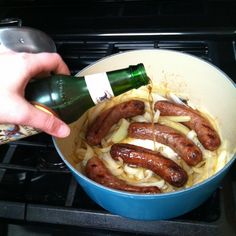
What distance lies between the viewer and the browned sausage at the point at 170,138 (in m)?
0.85

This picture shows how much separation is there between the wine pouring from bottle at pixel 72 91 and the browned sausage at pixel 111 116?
0.10 m

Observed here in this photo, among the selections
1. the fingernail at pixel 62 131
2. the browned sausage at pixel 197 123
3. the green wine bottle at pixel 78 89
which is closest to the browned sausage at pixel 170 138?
the browned sausage at pixel 197 123

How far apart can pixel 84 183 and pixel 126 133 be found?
0.27 m

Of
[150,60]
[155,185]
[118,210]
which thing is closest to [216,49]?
[150,60]

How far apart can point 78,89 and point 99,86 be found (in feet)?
0.25

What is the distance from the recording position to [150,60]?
3.26 ft

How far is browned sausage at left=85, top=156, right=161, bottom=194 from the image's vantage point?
2.54 feet

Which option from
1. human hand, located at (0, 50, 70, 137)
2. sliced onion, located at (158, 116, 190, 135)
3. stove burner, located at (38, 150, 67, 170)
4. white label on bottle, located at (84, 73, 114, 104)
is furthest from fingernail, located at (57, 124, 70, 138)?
sliced onion, located at (158, 116, 190, 135)

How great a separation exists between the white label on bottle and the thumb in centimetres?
12

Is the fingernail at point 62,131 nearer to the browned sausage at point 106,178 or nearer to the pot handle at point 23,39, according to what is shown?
the browned sausage at point 106,178

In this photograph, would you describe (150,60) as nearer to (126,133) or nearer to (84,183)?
(126,133)

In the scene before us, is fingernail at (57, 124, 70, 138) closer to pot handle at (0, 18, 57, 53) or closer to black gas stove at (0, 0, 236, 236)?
black gas stove at (0, 0, 236, 236)

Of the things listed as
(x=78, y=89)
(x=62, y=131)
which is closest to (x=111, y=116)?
(x=78, y=89)

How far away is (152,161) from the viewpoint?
0.83 meters
